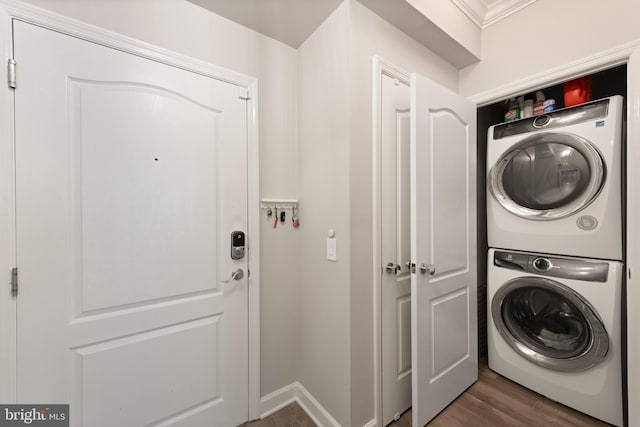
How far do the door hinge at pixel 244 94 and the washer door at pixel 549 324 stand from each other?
6.85 ft

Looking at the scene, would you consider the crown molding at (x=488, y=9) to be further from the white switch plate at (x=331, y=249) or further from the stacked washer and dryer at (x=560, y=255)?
the white switch plate at (x=331, y=249)

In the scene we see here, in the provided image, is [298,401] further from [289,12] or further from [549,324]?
[289,12]

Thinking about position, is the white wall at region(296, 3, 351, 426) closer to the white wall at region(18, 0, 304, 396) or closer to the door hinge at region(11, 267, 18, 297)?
the white wall at region(18, 0, 304, 396)

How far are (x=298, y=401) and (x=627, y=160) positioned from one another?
2.30 m

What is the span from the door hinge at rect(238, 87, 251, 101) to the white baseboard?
71.3 inches

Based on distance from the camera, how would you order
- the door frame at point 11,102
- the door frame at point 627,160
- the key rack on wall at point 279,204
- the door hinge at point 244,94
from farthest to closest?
1. the key rack on wall at point 279,204
2. the door hinge at point 244,94
3. the door frame at point 627,160
4. the door frame at point 11,102

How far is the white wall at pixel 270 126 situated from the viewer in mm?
1322

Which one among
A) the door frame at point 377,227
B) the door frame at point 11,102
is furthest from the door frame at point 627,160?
the door frame at point 11,102

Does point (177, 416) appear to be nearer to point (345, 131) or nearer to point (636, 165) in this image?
point (345, 131)

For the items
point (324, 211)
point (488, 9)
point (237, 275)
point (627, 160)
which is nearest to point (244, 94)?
point (324, 211)

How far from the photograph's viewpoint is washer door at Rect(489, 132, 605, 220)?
4.77ft

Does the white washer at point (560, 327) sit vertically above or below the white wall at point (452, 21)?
below

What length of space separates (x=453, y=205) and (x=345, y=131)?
83 centimetres

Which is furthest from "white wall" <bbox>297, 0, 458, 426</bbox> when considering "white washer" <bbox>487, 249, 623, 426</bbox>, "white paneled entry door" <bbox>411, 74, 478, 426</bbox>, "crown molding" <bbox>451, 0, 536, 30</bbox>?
"white washer" <bbox>487, 249, 623, 426</bbox>
